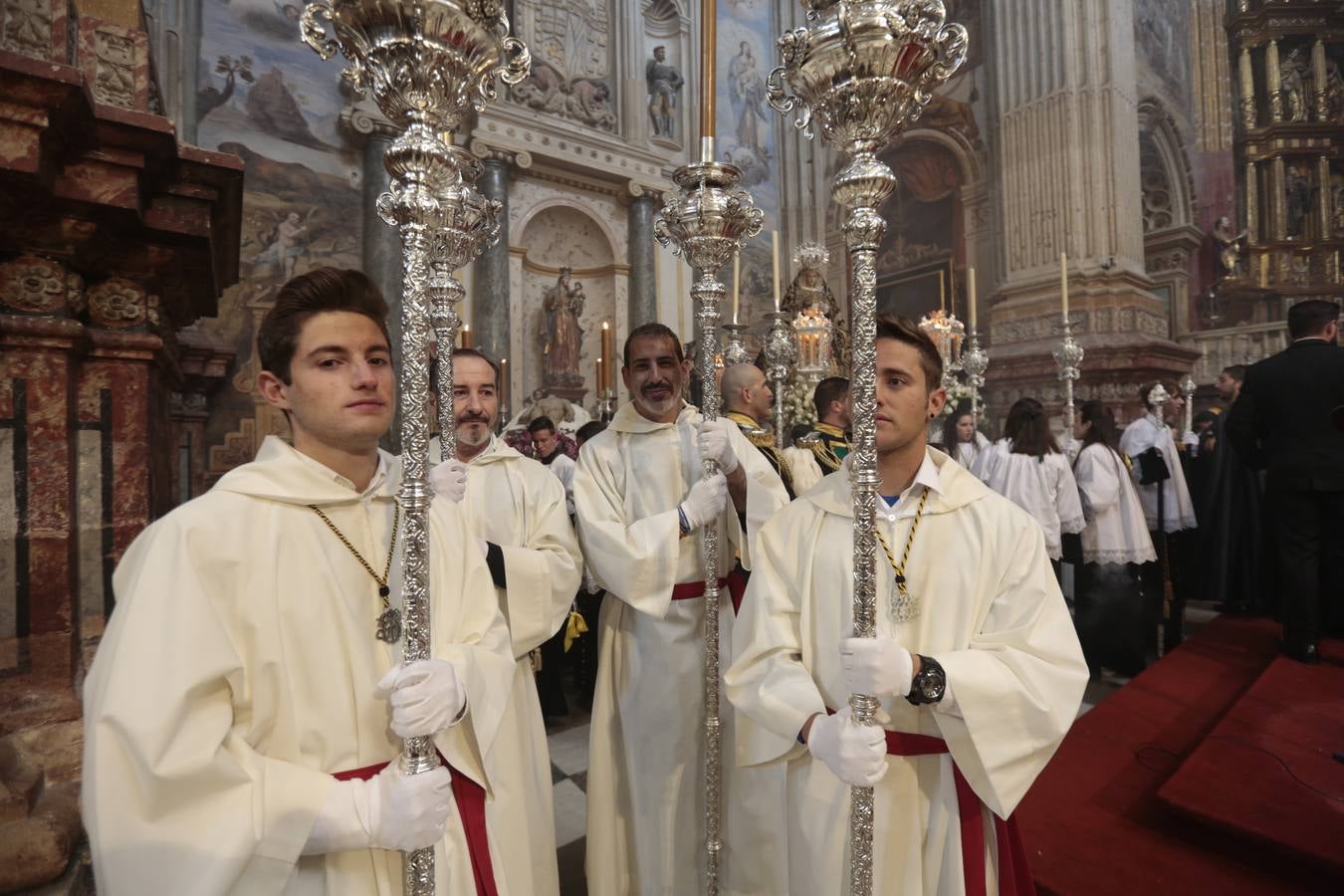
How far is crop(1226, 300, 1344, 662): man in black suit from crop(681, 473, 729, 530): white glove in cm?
400

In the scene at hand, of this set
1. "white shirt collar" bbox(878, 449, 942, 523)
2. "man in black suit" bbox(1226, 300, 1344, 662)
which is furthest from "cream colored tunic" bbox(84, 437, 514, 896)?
"man in black suit" bbox(1226, 300, 1344, 662)

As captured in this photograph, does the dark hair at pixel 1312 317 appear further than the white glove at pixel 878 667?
Yes

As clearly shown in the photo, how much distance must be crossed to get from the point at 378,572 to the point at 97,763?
22.5 inches

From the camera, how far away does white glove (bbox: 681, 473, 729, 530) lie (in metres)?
2.40

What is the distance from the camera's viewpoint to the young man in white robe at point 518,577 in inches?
75.8

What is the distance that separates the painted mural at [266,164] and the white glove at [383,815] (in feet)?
29.4

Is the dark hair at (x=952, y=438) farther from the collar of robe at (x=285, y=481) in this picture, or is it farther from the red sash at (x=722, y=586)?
the collar of robe at (x=285, y=481)

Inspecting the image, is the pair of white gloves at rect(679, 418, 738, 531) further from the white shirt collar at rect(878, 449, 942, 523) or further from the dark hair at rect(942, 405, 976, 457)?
the dark hair at rect(942, 405, 976, 457)

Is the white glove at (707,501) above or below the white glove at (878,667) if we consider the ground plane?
above

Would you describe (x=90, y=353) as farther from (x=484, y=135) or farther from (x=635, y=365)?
(x=484, y=135)

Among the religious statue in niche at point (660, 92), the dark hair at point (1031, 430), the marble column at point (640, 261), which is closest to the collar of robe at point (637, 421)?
the dark hair at point (1031, 430)

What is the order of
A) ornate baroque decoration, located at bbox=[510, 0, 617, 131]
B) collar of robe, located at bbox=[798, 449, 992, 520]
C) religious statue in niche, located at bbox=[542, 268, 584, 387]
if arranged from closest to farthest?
collar of robe, located at bbox=[798, 449, 992, 520] < ornate baroque decoration, located at bbox=[510, 0, 617, 131] < religious statue in niche, located at bbox=[542, 268, 584, 387]

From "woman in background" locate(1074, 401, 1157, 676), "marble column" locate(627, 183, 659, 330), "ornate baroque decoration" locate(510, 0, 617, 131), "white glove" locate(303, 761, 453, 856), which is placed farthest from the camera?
"marble column" locate(627, 183, 659, 330)

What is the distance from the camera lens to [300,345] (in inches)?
58.7
